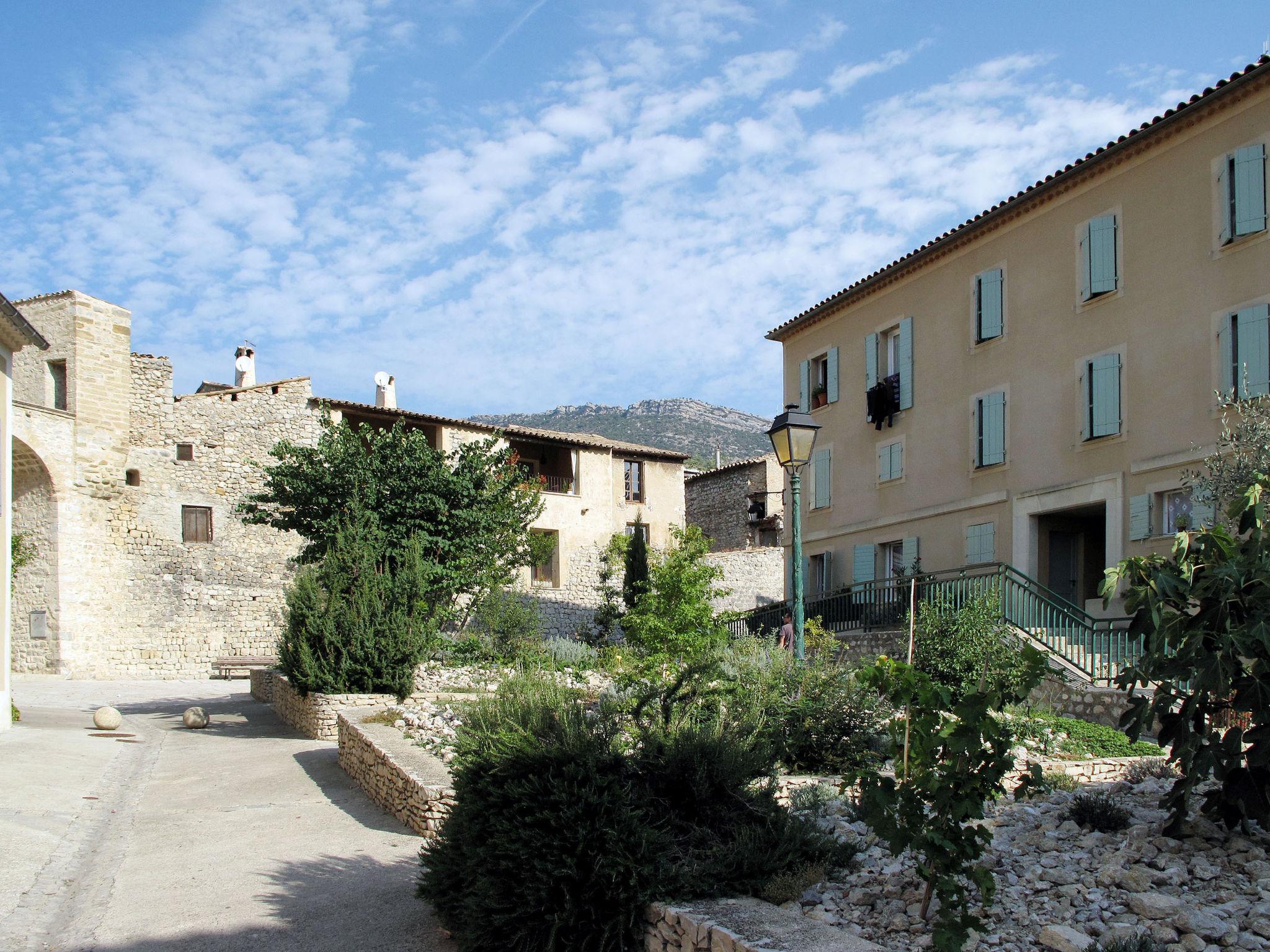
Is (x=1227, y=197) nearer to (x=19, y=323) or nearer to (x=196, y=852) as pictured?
(x=196, y=852)

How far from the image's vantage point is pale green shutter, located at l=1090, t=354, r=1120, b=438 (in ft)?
55.7

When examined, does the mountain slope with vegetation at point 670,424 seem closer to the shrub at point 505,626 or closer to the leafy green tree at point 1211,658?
the shrub at point 505,626

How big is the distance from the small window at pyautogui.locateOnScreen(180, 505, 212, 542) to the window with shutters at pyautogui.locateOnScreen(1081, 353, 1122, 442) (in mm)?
26054

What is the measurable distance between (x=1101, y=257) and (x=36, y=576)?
28437 millimetres

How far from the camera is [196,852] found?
29.5 ft

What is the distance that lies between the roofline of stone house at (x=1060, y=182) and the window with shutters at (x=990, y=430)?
3363 mm

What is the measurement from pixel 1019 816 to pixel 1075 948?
2.10m

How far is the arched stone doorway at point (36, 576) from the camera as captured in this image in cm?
2870

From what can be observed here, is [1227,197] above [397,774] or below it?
above

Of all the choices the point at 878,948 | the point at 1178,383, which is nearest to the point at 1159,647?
the point at 878,948

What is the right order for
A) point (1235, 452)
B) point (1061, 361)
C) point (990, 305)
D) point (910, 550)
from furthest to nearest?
point (910, 550)
point (990, 305)
point (1061, 361)
point (1235, 452)

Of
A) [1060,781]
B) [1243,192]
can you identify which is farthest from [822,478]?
[1060,781]

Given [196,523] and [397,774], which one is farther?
[196,523]

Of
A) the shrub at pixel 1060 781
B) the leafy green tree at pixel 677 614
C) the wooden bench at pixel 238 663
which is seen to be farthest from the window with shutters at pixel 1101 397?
the wooden bench at pixel 238 663
